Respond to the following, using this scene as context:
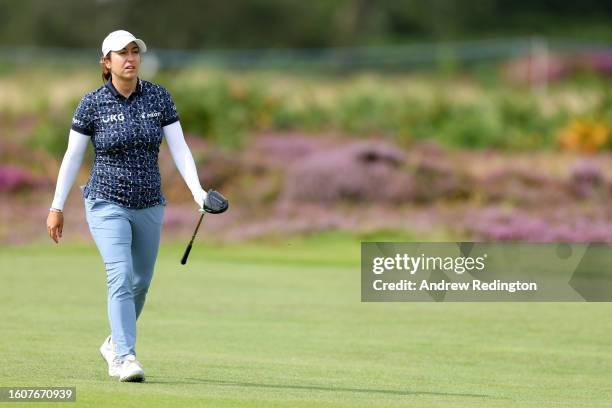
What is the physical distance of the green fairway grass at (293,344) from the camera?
27.2 ft

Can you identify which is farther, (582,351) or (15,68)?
(15,68)

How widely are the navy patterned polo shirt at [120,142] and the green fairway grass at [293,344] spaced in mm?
1138

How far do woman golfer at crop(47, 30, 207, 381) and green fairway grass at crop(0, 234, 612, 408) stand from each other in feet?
1.87

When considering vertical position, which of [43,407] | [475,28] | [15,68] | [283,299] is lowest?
[43,407]

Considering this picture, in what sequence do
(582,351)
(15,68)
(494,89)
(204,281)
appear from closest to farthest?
(582,351) < (204,281) < (494,89) < (15,68)

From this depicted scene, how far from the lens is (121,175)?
8.57m

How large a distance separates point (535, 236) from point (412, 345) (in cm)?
896

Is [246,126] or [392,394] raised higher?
[246,126]

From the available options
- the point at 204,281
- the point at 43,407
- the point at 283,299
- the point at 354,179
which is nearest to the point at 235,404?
the point at 43,407

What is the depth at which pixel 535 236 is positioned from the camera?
766 inches

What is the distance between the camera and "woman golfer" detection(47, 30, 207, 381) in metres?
8.48

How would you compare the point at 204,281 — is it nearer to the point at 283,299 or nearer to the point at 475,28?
the point at 283,299

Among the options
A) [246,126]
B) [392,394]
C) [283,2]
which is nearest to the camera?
[392,394]

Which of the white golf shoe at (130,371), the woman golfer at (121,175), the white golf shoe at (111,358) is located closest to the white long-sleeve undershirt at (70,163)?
the woman golfer at (121,175)
